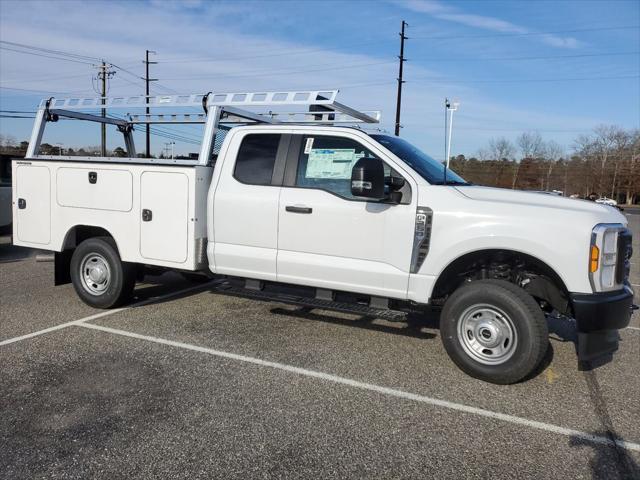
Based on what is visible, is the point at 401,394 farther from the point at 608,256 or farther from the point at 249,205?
the point at 249,205

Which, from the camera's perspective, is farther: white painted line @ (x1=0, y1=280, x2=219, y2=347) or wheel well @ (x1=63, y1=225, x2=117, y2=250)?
wheel well @ (x1=63, y1=225, x2=117, y2=250)

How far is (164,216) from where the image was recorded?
19.1 ft

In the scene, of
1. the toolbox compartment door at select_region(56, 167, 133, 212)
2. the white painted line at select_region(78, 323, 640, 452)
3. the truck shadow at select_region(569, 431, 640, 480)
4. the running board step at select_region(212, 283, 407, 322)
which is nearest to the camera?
the truck shadow at select_region(569, 431, 640, 480)

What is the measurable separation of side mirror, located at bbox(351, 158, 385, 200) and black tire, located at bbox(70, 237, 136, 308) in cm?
316

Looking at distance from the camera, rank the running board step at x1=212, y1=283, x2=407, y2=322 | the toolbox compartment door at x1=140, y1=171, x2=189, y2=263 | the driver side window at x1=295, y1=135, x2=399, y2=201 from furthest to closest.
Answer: the toolbox compartment door at x1=140, y1=171, x2=189, y2=263 < the driver side window at x1=295, y1=135, x2=399, y2=201 < the running board step at x1=212, y1=283, x2=407, y2=322

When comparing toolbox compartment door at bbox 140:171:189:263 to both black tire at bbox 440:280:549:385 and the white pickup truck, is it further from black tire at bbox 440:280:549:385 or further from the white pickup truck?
black tire at bbox 440:280:549:385

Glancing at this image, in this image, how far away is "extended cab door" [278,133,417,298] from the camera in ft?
15.9

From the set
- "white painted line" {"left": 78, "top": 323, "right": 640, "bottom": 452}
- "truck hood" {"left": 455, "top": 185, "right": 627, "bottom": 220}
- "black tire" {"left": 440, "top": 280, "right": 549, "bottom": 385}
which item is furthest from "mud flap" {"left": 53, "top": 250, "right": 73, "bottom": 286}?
"truck hood" {"left": 455, "top": 185, "right": 627, "bottom": 220}

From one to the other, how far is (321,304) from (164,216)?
201 centimetres

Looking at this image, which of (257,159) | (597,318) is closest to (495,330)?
(597,318)

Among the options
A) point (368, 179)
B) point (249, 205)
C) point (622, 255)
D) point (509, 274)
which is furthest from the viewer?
point (249, 205)

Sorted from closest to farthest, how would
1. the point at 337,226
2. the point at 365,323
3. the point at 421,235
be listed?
the point at 421,235 < the point at 337,226 < the point at 365,323

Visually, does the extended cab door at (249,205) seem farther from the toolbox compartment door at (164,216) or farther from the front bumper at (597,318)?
the front bumper at (597,318)

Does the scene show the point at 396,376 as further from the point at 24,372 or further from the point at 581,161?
the point at 581,161
